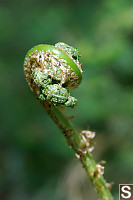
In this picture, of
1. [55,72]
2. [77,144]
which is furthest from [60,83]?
Answer: [77,144]

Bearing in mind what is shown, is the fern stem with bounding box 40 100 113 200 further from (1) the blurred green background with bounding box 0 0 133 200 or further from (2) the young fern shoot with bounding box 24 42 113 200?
(1) the blurred green background with bounding box 0 0 133 200

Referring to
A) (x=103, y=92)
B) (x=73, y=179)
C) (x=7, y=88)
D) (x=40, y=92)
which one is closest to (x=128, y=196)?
(x=40, y=92)

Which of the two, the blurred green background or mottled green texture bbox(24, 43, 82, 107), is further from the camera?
the blurred green background

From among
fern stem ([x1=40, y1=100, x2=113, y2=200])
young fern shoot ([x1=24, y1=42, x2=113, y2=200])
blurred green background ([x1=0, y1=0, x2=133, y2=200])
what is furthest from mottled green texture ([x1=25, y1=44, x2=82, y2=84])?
blurred green background ([x1=0, y1=0, x2=133, y2=200])

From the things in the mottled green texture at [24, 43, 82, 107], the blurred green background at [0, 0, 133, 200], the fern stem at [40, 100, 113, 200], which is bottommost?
the fern stem at [40, 100, 113, 200]

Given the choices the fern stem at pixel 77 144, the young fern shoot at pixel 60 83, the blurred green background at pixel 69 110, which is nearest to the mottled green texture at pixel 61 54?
the young fern shoot at pixel 60 83

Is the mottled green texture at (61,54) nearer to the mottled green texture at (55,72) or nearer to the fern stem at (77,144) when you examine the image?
the mottled green texture at (55,72)
